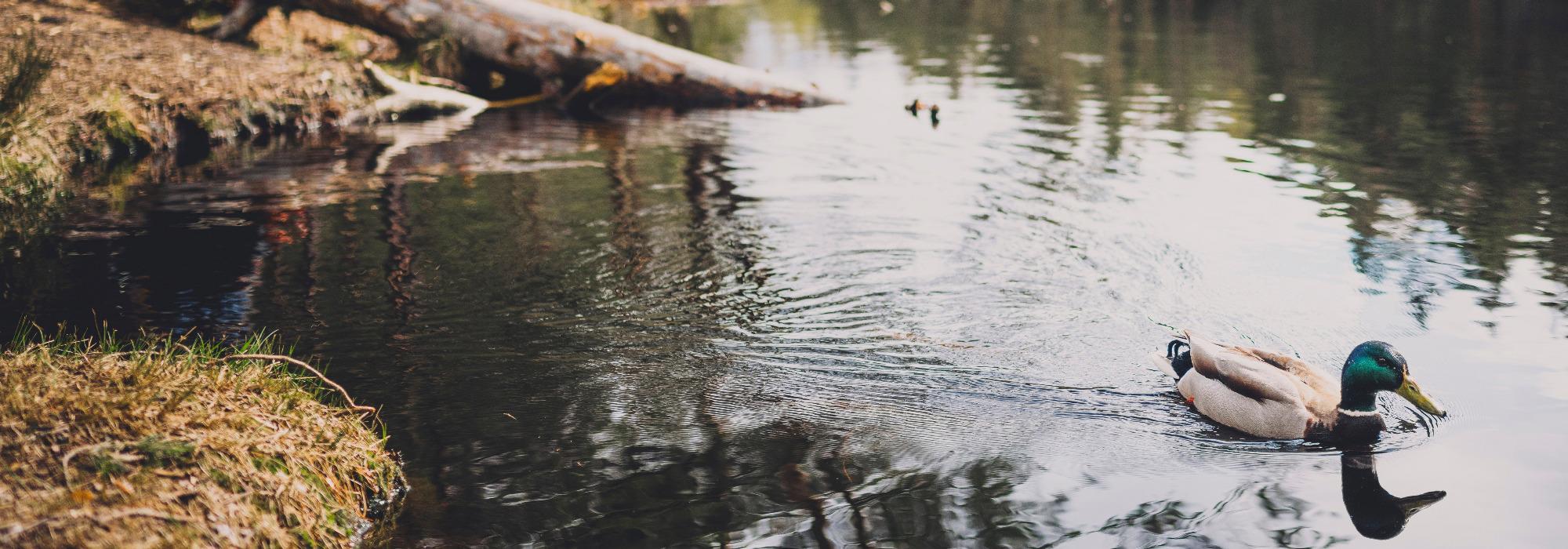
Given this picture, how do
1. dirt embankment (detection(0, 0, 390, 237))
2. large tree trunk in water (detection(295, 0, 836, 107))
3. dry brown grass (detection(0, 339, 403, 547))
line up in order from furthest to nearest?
large tree trunk in water (detection(295, 0, 836, 107)) < dirt embankment (detection(0, 0, 390, 237)) < dry brown grass (detection(0, 339, 403, 547))

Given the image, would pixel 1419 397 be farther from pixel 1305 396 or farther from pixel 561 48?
pixel 561 48

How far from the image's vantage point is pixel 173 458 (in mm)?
4895

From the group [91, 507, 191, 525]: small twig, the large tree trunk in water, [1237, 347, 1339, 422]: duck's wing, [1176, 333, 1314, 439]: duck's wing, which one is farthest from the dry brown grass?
the large tree trunk in water

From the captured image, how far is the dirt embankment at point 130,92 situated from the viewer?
12.0 metres

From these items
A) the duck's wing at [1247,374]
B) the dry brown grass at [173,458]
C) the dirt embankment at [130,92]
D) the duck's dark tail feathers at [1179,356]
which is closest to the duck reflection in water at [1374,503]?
the duck's wing at [1247,374]

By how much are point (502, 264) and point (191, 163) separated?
6666 mm

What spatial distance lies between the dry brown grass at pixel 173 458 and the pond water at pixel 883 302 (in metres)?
0.44

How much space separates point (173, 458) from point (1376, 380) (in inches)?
225

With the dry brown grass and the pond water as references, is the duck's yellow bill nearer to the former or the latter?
the pond water

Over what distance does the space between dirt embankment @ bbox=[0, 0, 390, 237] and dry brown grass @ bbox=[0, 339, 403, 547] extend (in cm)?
671

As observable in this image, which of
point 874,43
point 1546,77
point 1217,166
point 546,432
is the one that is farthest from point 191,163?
point 1546,77

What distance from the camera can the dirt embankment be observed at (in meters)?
12.0

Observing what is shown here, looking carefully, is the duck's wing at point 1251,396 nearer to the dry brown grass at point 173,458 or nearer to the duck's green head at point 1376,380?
the duck's green head at point 1376,380

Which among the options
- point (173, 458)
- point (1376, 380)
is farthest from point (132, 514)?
point (1376, 380)
